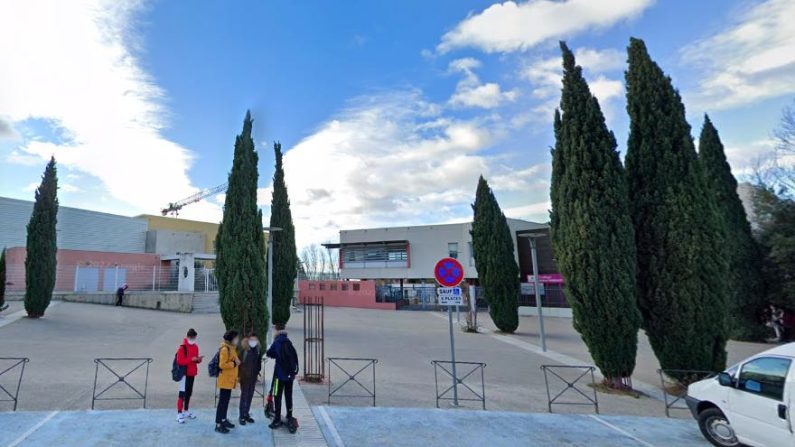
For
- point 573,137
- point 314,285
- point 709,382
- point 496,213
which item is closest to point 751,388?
point 709,382

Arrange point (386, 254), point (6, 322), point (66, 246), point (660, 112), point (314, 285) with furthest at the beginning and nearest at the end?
1. point (386, 254)
2. point (66, 246)
3. point (314, 285)
4. point (6, 322)
5. point (660, 112)

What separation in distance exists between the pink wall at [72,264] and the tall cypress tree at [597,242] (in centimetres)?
3221

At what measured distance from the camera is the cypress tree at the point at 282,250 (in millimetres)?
18375

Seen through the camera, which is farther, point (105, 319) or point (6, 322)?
point (105, 319)

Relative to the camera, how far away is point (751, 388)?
546cm

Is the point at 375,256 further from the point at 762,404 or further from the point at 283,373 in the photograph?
the point at 762,404

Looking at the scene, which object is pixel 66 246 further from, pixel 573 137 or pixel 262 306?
pixel 573 137

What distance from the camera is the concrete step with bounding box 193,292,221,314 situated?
1018 inches

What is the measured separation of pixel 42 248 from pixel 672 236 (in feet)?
82.2

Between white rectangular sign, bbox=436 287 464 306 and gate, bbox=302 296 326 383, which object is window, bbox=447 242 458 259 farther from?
white rectangular sign, bbox=436 287 464 306

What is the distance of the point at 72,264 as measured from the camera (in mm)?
31562

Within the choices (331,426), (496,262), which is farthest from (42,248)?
(496,262)

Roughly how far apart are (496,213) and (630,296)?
1243cm

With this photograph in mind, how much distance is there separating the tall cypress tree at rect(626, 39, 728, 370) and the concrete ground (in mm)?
2423
